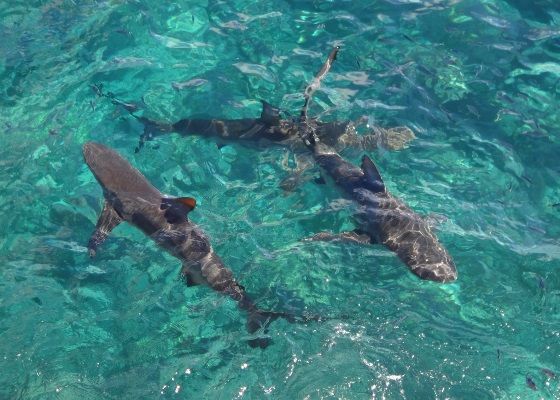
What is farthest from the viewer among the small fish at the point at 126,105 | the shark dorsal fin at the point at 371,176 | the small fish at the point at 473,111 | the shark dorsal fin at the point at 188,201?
the small fish at the point at 473,111

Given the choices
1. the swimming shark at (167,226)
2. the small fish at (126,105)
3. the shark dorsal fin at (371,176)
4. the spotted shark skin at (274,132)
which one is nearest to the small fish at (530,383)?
the swimming shark at (167,226)

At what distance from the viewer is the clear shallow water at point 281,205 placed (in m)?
7.64

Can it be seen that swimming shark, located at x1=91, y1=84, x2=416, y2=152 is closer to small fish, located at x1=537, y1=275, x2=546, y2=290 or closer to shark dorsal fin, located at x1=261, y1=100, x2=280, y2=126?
shark dorsal fin, located at x1=261, y1=100, x2=280, y2=126

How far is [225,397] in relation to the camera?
24.1ft

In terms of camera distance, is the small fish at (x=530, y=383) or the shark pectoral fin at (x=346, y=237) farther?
the shark pectoral fin at (x=346, y=237)

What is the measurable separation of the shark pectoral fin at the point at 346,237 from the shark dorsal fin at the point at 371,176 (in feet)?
2.74

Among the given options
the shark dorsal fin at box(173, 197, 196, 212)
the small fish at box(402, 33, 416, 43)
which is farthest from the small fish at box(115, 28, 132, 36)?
the shark dorsal fin at box(173, 197, 196, 212)

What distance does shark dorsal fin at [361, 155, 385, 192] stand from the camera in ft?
27.9

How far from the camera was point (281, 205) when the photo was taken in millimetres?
9039

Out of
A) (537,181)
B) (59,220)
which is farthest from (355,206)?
(59,220)

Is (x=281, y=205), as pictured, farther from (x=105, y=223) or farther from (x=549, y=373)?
(x=549, y=373)

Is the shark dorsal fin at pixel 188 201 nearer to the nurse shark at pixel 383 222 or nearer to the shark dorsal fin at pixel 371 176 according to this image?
the nurse shark at pixel 383 222

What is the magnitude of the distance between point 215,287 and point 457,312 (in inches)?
140

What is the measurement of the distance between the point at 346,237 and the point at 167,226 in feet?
8.71
